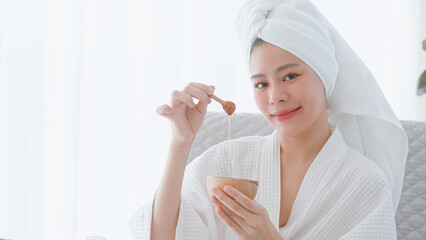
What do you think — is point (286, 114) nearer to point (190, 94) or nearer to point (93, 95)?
point (190, 94)

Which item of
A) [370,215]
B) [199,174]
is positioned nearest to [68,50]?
[199,174]

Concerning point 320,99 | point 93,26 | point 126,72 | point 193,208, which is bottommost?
point 193,208

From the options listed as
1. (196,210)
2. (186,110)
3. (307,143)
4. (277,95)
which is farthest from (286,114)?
(196,210)

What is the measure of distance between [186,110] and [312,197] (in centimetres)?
46

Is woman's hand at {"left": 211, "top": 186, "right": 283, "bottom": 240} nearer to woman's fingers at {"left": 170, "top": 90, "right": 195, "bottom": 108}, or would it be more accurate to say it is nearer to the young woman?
the young woman

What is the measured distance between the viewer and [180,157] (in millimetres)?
1361

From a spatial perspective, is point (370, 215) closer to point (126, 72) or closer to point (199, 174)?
point (199, 174)

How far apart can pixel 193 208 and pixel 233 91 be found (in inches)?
66.4

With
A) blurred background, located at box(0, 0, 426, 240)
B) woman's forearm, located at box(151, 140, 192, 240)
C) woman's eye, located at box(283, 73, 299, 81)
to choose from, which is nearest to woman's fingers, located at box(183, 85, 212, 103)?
woman's forearm, located at box(151, 140, 192, 240)

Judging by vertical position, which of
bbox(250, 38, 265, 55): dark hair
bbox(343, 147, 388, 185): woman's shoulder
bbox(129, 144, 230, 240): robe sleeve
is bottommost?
bbox(129, 144, 230, 240): robe sleeve

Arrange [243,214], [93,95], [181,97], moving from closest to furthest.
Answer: [243,214]
[181,97]
[93,95]

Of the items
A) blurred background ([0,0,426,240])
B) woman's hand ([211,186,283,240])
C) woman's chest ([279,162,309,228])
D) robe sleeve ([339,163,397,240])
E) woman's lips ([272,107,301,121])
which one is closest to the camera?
woman's hand ([211,186,283,240])

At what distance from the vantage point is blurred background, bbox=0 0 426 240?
2.80 metres

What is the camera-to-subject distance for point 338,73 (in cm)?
153
